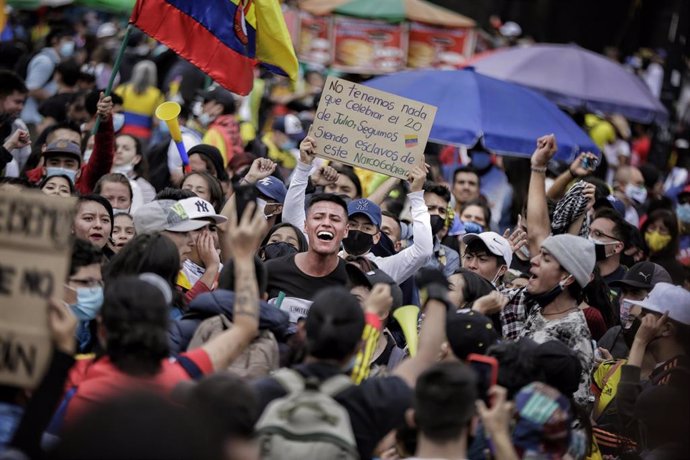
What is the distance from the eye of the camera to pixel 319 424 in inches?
185

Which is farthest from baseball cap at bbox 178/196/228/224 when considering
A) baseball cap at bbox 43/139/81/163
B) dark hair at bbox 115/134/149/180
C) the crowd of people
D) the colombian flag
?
dark hair at bbox 115/134/149/180

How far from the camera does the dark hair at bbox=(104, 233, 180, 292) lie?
231 inches

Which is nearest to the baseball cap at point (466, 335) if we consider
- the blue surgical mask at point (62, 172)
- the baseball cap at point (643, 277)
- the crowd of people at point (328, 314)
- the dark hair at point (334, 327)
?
the crowd of people at point (328, 314)

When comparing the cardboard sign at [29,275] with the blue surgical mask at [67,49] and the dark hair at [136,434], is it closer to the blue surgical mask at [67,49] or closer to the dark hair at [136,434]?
the dark hair at [136,434]

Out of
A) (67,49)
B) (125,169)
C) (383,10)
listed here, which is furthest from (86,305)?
(383,10)

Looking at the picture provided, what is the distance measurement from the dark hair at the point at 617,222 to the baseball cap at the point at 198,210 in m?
3.27

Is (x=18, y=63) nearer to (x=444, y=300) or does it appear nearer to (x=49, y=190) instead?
(x=49, y=190)

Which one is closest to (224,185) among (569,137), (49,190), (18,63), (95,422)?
(49,190)

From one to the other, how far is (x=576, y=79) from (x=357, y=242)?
8766 millimetres

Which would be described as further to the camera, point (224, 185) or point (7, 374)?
point (224, 185)

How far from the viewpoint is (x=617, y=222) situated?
31.3 ft

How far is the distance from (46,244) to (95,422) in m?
1.43

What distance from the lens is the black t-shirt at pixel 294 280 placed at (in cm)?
754

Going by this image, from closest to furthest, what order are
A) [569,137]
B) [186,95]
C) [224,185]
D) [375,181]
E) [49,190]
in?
[49,190]
[224,185]
[375,181]
[569,137]
[186,95]
